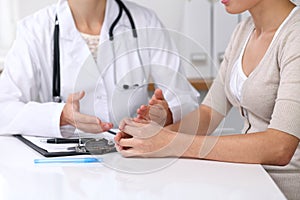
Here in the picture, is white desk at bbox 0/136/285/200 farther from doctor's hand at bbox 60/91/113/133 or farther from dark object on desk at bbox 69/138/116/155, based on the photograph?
doctor's hand at bbox 60/91/113/133

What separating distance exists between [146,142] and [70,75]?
698 millimetres

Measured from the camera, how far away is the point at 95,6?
1.92 metres

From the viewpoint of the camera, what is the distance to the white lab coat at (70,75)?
1473mm

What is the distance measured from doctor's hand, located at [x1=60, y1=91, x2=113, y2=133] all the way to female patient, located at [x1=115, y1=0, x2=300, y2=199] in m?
0.13

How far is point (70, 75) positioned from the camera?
184 cm

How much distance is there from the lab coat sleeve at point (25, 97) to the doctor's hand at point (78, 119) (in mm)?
27

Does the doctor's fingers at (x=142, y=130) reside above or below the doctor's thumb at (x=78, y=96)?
below

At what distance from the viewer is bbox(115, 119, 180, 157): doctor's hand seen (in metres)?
1.22

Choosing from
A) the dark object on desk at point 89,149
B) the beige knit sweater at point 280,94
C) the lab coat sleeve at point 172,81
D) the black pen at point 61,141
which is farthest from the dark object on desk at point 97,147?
the beige knit sweater at point 280,94

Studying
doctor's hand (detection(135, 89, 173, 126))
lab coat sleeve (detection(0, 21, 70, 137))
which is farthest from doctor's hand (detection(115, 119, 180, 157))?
lab coat sleeve (detection(0, 21, 70, 137))

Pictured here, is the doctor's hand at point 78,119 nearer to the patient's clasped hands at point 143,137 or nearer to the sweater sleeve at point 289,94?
the patient's clasped hands at point 143,137

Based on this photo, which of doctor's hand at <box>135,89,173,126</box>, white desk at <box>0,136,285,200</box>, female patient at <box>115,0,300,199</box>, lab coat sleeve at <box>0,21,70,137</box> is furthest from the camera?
lab coat sleeve at <box>0,21,70,137</box>

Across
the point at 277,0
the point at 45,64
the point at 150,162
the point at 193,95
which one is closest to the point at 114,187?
the point at 150,162

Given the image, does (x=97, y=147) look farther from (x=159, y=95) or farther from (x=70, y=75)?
(x=70, y=75)
